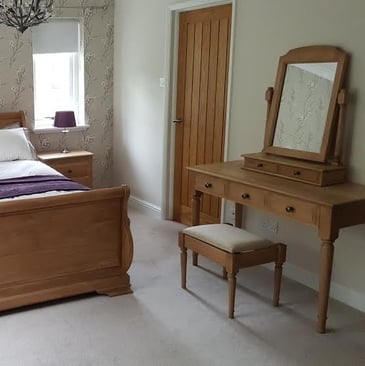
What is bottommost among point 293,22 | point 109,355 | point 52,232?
point 109,355

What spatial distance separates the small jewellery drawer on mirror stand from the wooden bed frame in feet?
2.99

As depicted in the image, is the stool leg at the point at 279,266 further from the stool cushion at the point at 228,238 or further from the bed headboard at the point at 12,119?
the bed headboard at the point at 12,119

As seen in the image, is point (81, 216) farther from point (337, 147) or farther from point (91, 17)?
point (91, 17)

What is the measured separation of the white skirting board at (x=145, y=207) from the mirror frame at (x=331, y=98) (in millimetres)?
1862

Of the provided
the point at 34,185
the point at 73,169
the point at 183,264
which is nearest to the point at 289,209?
the point at 183,264

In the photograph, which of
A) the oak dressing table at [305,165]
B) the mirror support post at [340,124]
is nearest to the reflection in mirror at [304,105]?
the oak dressing table at [305,165]

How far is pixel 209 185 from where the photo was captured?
3.95 meters

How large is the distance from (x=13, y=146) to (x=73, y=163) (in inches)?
32.0

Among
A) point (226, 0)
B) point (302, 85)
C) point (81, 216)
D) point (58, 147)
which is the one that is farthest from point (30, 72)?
point (302, 85)

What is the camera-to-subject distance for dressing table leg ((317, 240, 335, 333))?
10.4 feet

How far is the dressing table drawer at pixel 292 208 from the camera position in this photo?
3.20 metres

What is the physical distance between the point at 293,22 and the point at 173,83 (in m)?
1.60

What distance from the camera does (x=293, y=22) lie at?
3.92m

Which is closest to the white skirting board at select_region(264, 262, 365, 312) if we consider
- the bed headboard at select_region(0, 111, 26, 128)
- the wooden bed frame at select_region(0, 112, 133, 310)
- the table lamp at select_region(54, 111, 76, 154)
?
the wooden bed frame at select_region(0, 112, 133, 310)
